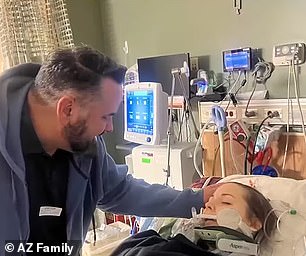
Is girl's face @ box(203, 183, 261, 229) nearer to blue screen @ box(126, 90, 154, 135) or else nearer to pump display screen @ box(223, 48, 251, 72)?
blue screen @ box(126, 90, 154, 135)


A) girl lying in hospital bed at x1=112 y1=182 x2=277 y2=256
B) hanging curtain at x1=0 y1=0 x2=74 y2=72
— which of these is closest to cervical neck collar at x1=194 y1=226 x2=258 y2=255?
girl lying in hospital bed at x1=112 y1=182 x2=277 y2=256

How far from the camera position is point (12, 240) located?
3.97ft

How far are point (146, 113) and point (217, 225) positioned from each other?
3.91 ft

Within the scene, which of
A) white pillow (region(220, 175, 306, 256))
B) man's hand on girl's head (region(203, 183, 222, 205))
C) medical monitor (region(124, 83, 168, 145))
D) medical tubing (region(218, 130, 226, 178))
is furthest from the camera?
medical monitor (region(124, 83, 168, 145))

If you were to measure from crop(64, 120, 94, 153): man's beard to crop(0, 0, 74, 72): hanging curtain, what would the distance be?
1.40 meters

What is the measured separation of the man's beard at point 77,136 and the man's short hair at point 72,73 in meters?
0.10

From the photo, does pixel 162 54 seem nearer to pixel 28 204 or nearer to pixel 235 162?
pixel 235 162

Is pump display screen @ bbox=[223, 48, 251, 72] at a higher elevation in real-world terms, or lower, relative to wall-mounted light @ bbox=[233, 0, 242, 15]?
lower

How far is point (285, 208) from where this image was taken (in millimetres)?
1523

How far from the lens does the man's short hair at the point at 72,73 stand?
122 cm

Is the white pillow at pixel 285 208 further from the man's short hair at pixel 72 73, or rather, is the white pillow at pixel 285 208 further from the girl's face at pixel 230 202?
the man's short hair at pixel 72 73

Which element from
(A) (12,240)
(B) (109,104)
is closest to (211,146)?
(B) (109,104)

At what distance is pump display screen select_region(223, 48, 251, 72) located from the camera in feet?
8.04

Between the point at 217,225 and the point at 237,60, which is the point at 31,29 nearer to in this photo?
the point at 237,60
